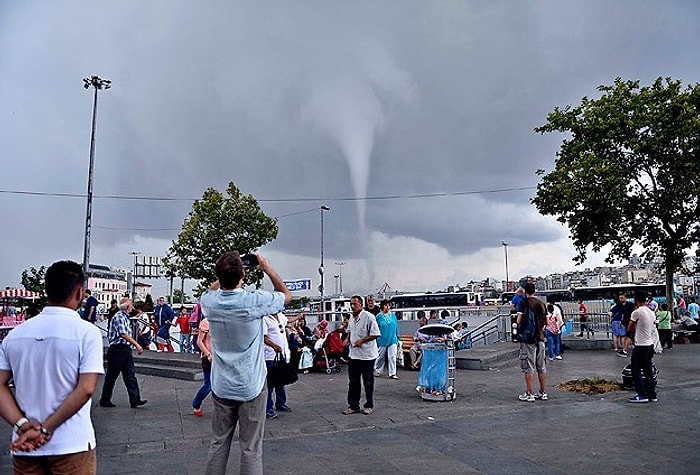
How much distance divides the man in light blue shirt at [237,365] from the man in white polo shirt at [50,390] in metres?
1.39

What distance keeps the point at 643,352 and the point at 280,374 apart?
604 centimetres

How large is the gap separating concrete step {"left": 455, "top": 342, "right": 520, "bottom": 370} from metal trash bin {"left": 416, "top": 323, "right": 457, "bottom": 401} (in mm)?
4413

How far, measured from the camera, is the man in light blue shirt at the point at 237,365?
4.49 m

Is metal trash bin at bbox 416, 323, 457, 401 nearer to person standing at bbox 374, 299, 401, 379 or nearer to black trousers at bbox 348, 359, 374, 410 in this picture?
black trousers at bbox 348, 359, 374, 410

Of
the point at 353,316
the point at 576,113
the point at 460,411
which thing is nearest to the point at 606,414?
the point at 460,411

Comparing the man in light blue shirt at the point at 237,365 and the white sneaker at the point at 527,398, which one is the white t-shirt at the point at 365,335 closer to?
the white sneaker at the point at 527,398

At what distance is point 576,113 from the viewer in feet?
82.5

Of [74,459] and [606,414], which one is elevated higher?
[74,459]

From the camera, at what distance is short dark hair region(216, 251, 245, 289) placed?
457 centimetres

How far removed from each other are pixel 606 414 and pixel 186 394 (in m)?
7.49

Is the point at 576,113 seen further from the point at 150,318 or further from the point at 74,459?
the point at 74,459

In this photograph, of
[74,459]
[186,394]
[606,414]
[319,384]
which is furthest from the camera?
[319,384]

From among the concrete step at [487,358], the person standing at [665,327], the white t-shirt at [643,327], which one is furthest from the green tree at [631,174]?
the white t-shirt at [643,327]

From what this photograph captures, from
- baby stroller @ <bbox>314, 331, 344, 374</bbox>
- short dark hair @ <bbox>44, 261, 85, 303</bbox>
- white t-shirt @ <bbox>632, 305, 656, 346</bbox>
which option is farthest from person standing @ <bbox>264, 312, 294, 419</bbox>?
baby stroller @ <bbox>314, 331, 344, 374</bbox>
